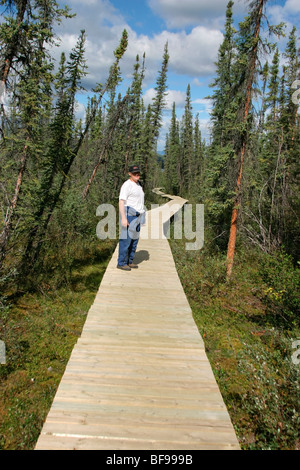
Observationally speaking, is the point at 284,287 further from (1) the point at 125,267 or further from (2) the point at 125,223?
(2) the point at 125,223

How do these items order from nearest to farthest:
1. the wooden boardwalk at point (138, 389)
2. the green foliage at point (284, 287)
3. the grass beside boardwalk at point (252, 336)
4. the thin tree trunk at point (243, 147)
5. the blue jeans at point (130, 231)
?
1. the wooden boardwalk at point (138, 389)
2. the grass beside boardwalk at point (252, 336)
3. the blue jeans at point (130, 231)
4. the green foliage at point (284, 287)
5. the thin tree trunk at point (243, 147)

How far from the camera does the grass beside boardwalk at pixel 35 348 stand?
4484 millimetres

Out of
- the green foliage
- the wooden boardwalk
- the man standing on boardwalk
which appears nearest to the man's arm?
the man standing on boardwalk

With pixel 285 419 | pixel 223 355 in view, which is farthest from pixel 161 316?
pixel 223 355

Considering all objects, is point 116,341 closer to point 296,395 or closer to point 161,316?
point 161,316

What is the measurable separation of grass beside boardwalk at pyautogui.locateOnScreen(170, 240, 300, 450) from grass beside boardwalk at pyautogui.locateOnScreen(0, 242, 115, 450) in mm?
3305

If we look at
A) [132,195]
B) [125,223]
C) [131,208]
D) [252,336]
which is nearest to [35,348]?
[125,223]

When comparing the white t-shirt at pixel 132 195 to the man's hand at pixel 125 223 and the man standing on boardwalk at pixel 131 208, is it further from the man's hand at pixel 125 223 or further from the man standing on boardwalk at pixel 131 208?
the man's hand at pixel 125 223

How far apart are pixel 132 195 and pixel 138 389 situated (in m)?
4.03

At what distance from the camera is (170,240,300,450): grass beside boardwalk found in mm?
4000

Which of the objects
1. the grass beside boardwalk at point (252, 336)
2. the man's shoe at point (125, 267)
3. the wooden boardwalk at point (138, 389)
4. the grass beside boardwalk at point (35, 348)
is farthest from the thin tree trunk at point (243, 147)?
the wooden boardwalk at point (138, 389)

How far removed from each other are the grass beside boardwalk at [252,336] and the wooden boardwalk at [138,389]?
1228 mm

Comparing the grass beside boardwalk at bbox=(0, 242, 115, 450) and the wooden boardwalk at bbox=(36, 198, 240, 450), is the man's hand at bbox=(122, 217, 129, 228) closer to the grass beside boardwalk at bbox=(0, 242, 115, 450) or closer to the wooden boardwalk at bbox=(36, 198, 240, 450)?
the wooden boardwalk at bbox=(36, 198, 240, 450)
